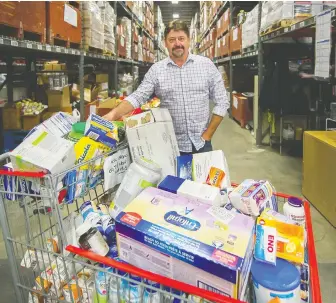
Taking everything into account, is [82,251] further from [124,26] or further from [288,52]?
[124,26]

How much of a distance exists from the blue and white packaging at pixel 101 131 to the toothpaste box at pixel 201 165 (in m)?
0.32

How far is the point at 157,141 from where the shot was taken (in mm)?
1497

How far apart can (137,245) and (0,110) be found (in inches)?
139

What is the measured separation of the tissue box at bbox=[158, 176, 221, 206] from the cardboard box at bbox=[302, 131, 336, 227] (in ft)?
5.78

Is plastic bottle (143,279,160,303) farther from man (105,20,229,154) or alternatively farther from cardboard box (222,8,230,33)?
cardboard box (222,8,230,33)

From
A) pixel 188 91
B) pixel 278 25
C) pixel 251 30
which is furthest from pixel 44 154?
pixel 251 30

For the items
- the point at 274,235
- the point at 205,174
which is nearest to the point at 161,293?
the point at 274,235

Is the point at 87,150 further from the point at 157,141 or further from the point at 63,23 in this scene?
the point at 63,23

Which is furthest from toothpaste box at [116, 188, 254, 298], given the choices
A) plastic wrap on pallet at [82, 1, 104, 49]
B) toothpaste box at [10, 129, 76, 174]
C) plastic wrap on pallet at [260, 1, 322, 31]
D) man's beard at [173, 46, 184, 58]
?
plastic wrap on pallet at [82, 1, 104, 49]

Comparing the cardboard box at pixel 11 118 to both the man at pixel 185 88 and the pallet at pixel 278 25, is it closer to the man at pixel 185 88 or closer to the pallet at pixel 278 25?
the man at pixel 185 88

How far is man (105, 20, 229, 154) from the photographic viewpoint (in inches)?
83.0

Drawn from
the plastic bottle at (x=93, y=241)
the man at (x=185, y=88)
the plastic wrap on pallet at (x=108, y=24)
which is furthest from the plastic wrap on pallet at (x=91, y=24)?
the plastic bottle at (x=93, y=241)

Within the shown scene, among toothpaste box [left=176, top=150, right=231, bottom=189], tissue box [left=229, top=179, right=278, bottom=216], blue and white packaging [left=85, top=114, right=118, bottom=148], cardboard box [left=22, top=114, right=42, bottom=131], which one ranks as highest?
blue and white packaging [left=85, top=114, right=118, bottom=148]

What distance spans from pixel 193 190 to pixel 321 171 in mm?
1993
